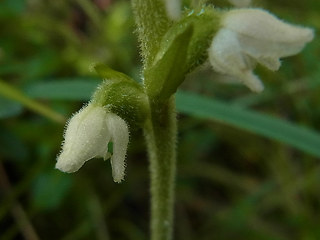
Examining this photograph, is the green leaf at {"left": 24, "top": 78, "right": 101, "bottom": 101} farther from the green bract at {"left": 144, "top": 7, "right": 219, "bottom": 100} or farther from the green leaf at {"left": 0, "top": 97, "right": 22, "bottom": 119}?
the green bract at {"left": 144, "top": 7, "right": 219, "bottom": 100}

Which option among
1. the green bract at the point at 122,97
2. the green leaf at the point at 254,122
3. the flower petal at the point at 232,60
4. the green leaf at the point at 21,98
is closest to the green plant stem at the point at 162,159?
A: the green bract at the point at 122,97

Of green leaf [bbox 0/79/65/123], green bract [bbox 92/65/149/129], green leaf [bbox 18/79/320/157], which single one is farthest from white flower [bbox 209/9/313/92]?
green leaf [bbox 0/79/65/123]

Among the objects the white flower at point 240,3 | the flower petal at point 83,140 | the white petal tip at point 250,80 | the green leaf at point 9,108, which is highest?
the white flower at point 240,3

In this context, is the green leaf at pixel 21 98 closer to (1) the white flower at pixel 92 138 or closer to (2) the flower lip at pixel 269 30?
(1) the white flower at pixel 92 138

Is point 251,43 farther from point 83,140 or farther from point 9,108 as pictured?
point 9,108

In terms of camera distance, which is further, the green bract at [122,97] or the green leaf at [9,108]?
the green leaf at [9,108]

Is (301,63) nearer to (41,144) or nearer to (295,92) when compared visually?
(295,92)
